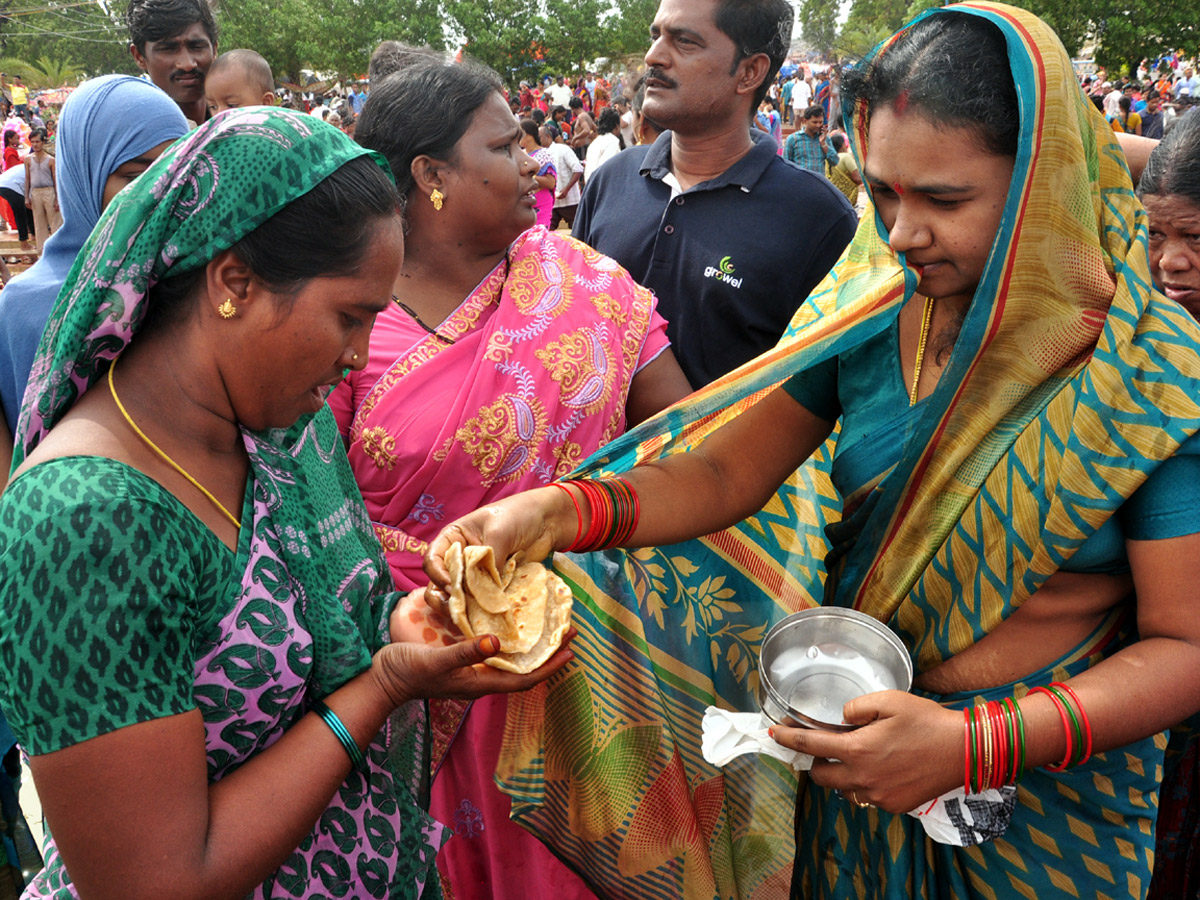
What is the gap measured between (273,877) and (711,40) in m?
2.86

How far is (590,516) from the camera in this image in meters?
1.89

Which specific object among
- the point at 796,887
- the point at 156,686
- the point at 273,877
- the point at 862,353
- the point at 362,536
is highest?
the point at 862,353

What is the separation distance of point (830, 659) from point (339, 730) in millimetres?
837

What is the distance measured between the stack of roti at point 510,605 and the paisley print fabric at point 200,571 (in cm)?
19

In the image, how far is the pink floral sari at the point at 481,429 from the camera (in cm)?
217

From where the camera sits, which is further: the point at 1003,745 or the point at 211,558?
the point at 1003,745

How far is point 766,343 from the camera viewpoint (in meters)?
3.05

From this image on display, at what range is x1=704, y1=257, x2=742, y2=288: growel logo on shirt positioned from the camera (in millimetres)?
3002

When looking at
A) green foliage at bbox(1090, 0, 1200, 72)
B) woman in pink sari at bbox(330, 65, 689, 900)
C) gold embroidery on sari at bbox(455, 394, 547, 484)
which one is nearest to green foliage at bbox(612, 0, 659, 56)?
green foliage at bbox(1090, 0, 1200, 72)

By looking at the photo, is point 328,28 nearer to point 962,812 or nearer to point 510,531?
point 510,531

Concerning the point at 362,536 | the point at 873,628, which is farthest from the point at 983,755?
the point at 362,536

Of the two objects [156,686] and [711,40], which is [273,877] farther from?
[711,40]

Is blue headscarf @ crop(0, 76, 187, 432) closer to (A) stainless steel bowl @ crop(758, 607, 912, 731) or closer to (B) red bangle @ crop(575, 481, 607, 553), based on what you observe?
(B) red bangle @ crop(575, 481, 607, 553)

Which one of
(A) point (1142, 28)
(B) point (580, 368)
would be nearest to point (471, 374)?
(B) point (580, 368)
